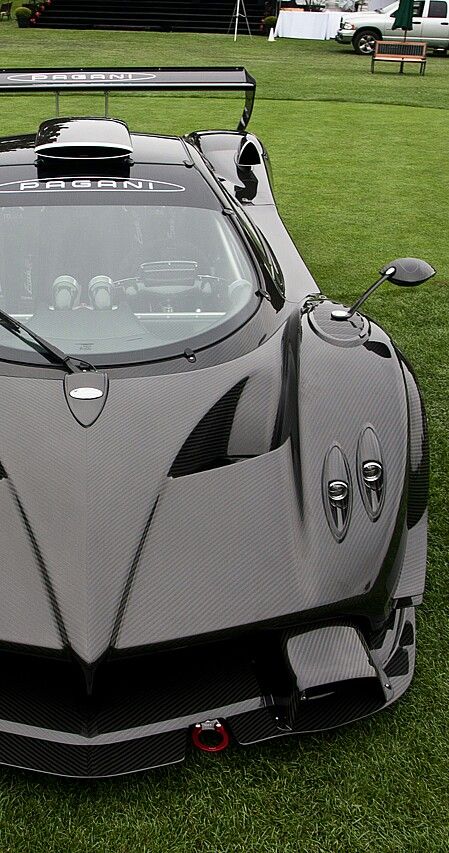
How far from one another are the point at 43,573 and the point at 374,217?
5.66m

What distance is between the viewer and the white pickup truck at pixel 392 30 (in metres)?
21.7

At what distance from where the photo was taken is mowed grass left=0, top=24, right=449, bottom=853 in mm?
1939

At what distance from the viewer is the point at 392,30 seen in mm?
21734

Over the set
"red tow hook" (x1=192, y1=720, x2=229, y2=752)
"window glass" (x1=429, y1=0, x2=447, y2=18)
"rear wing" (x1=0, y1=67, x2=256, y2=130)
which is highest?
"rear wing" (x1=0, y1=67, x2=256, y2=130)

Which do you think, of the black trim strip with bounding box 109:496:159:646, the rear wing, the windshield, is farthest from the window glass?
the black trim strip with bounding box 109:496:159:646

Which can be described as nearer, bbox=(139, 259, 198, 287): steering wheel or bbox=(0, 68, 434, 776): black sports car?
bbox=(0, 68, 434, 776): black sports car

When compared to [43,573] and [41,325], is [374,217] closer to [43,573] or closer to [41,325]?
[41,325]

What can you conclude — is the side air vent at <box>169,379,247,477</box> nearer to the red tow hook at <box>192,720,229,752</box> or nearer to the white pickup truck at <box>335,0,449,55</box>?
the red tow hook at <box>192,720,229,752</box>

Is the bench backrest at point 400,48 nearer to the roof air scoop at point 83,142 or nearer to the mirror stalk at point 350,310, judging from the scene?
the roof air scoop at point 83,142

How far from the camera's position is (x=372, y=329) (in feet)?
9.39

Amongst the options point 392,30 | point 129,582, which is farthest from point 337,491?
point 392,30

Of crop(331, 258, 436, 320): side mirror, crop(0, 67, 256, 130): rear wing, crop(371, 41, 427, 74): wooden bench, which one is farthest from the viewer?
crop(371, 41, 427, 74): wooden bench

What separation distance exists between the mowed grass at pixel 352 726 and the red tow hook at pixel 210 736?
3.3 inches

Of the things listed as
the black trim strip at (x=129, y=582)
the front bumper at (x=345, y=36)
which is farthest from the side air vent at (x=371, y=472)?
the front bumper at (x=345, y=36)
